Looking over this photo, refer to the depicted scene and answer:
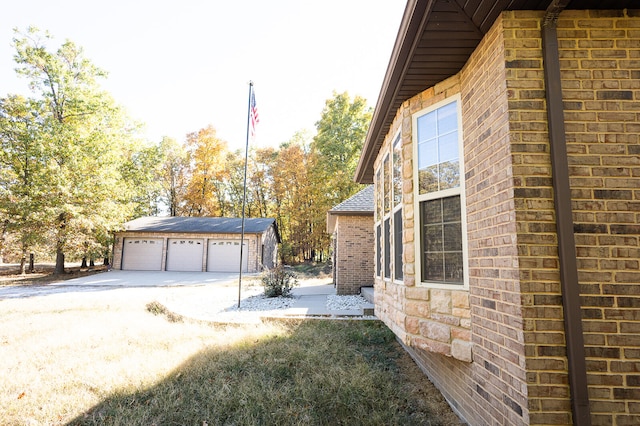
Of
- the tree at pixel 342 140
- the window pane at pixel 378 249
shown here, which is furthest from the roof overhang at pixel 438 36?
the tree at pixel 342 140

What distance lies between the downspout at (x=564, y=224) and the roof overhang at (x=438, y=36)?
0.87 feet

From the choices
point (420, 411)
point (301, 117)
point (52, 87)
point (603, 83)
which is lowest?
point (420, 411)

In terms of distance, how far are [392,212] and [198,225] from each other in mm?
21329

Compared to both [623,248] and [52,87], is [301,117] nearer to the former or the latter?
[52,87]

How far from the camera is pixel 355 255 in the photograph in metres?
11.8

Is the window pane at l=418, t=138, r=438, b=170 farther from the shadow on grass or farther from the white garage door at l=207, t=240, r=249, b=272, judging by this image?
the white garage door at l=207, t=240, r=249, b=272

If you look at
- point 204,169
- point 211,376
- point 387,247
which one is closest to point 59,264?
point 204,169

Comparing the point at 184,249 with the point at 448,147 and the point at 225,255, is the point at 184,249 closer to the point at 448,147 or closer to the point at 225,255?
the point at 225,255

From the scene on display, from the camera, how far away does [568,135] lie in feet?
7.50

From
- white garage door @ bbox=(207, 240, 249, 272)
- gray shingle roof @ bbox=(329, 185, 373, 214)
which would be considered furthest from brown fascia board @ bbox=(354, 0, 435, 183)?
white garage door @ bbox=(207, 240, 249, 272)

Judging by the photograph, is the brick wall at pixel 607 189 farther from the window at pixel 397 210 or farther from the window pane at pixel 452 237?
the window at pixel 397 210

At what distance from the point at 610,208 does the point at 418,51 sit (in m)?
2.05

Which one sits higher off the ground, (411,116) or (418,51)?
(418,51)

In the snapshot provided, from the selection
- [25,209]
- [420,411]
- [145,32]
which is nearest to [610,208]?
[420,411]
